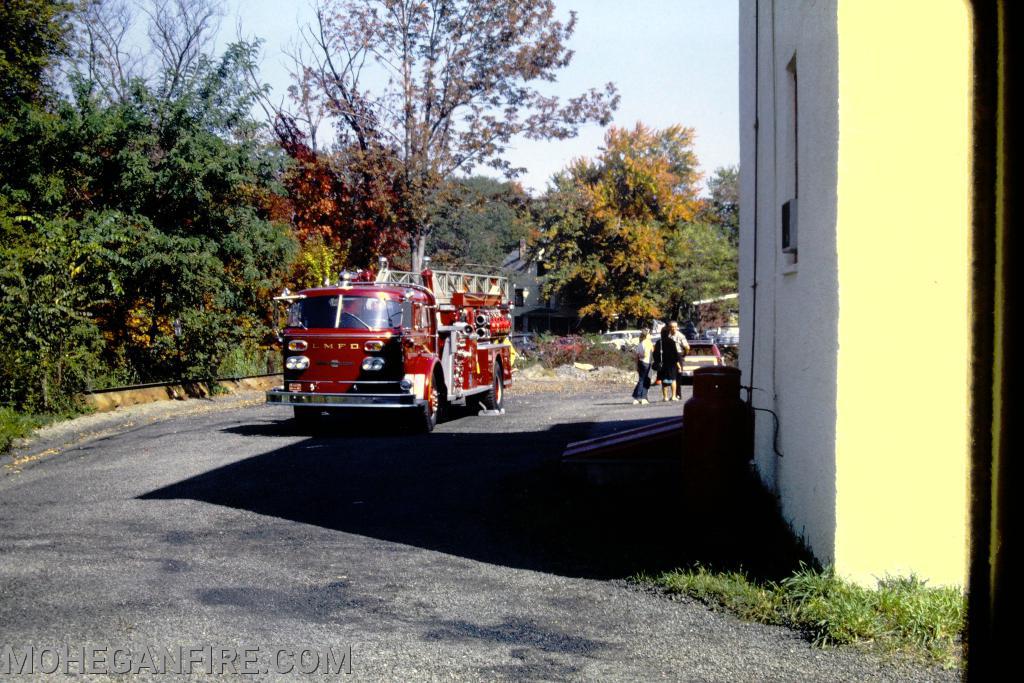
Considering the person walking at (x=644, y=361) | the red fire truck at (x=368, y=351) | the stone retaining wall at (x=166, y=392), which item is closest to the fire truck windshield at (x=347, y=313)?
the red fire truck at (x=368, y=351)

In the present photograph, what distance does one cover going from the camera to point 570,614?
18.8ft

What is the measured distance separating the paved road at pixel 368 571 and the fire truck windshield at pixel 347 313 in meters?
3.98

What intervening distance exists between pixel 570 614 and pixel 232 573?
7.75 feet

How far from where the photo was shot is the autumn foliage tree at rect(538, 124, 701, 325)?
190 feet

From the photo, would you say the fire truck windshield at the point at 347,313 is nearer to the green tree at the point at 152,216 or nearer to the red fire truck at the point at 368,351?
the red fire truck at the point at 368,351

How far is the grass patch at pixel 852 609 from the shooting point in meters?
4.88

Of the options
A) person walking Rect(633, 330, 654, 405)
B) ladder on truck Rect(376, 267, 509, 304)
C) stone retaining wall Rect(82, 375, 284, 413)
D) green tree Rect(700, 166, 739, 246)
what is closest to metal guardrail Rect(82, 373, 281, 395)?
stone retaining wall Rect(82, 375, 284, 413)

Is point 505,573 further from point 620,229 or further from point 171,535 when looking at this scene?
point 620,229

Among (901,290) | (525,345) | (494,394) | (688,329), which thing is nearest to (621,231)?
(688,329)

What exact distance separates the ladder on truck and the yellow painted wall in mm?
12296

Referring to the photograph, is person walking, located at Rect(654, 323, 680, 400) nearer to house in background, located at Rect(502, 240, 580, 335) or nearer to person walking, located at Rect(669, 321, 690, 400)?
person walking, located at Rect(669, 321, 690, 400)

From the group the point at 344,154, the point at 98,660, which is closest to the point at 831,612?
the point at 98,660

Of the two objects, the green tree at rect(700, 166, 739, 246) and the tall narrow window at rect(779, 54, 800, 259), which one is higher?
the green tree at rect(700, 166, 739, 246)

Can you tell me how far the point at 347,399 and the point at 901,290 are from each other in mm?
11333
